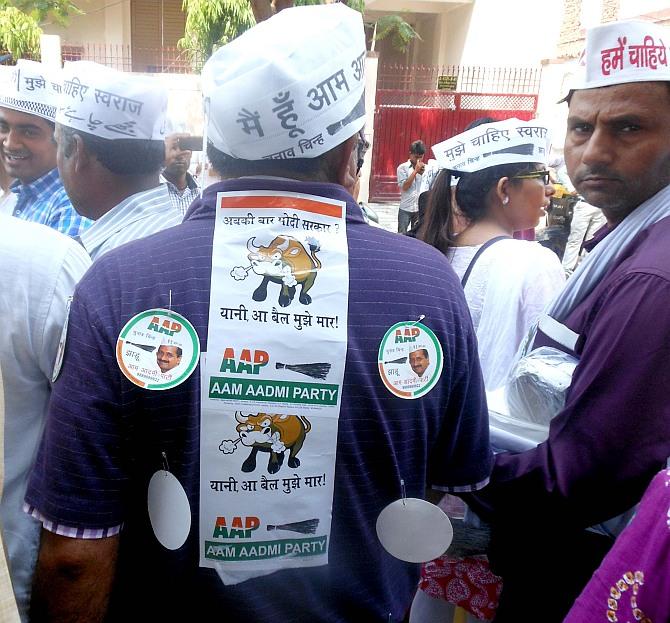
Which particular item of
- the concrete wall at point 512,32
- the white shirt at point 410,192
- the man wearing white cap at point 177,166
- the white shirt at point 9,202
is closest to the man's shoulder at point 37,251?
the white shirt at point 9,202

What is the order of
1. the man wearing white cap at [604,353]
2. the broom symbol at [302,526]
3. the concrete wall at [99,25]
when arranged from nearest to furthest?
1. the broom symbol at [302,526]
2. the man wearing white cap at [604,353]
3. the concrete wall at [99,25]

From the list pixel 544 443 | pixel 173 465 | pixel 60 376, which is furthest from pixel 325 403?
pixel 544 443

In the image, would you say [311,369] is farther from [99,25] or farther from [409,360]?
[99,25]

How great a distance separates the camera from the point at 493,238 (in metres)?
2.61

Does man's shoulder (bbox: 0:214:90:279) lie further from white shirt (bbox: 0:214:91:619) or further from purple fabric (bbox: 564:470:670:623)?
purple fabric (bbox: 564:470:670:623)

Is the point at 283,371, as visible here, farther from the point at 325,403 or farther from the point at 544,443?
the point at 544,443

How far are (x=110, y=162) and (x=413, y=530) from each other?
196 cm

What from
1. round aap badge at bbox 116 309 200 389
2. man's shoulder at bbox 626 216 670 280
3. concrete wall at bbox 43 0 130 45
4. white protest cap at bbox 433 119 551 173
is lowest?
round aap badge at bbox 116 309 200 389

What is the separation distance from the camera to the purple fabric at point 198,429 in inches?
45.1

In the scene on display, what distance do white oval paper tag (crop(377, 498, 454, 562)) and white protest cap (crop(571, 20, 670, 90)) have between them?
1317 mm

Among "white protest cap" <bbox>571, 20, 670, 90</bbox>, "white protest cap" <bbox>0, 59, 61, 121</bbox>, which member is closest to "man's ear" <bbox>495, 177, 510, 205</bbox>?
"white protest cap" <bbox>571, 20, 670, 90</bbox>

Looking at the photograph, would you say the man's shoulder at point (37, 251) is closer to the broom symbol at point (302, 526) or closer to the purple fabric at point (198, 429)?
the purple fabric at point (198, 429)

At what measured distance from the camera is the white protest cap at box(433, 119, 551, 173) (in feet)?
8.90

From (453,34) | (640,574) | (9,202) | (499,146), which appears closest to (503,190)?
(499,146)
